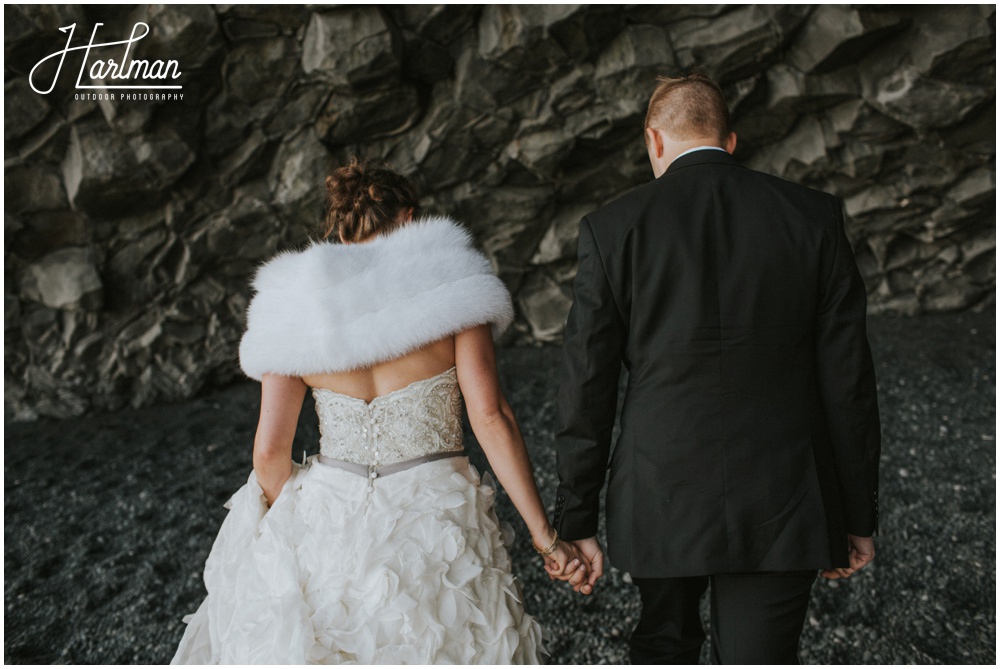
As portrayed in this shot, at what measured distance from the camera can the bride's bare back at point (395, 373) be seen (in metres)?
1.53

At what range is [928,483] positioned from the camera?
3.48 metres

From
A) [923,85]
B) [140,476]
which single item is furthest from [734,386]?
[923,85]

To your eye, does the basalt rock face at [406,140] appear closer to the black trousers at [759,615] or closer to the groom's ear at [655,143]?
the groom's ear at [655,143]

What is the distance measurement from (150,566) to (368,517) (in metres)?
2.31

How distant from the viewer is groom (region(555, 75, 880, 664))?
1.36 metres

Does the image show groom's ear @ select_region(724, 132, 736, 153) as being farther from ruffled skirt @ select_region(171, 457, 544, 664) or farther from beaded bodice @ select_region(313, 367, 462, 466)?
ruffled skirt @ select_region(171, 457, 544, 664)

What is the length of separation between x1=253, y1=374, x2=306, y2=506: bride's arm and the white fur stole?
60mm

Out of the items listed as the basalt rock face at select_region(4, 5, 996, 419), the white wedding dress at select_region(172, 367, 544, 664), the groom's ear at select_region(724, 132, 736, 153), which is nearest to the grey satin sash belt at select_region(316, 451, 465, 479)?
the white wedding dress at select_region(172, 367, 544, 664)

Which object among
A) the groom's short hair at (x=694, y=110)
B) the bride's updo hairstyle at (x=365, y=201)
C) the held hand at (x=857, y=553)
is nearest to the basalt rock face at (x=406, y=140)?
the bride's updo hairstyle at (x=365, y=201)

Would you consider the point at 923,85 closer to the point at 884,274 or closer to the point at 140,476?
the point at 884,274

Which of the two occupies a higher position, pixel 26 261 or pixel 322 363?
pixel 26 261

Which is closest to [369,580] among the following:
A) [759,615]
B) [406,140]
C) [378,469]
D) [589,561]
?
[378,469]

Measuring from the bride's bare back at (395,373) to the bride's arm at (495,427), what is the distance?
0.11 feet

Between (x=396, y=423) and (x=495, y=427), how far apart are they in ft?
0.79
